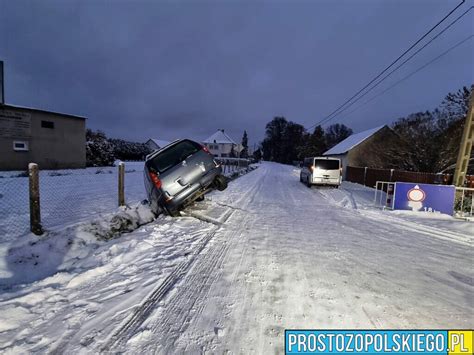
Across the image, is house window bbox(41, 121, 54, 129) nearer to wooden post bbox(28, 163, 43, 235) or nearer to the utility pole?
wooden post bbox(28, 163, 43, 235)

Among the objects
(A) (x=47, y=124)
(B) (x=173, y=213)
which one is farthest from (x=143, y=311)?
(A) (x=47, y=124)

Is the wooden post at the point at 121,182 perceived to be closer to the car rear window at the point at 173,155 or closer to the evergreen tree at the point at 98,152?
the car rear window at the point at 173,155

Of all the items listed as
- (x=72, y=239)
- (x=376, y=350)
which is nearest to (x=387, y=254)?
(x=376, y=350)

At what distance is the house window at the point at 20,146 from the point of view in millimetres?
16391

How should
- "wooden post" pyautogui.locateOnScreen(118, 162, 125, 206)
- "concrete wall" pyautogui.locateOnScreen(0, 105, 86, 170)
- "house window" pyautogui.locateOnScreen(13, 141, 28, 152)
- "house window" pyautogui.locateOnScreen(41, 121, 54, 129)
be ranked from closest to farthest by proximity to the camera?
"wooden post" pyautogui.locateOnScreen(118, 162, 125, 206) < "concrete wall" pyautogui.locateOnScreen(0, 105, 86, 170) < "house window" pyautogui.locateOnScreen(13, 141, 28, 152) < "house window" pyautogui.locateOnScreen(41, 121, 54, 129)

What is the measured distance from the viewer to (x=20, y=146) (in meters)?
16.7

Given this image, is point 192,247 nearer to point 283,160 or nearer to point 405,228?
point 405,228

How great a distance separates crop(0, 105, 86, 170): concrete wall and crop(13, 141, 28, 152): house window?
6.1 inches

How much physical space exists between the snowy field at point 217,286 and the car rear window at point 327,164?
842 cm

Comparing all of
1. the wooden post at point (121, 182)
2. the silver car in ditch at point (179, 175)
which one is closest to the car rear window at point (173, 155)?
the silver car in ditch at point (179, 175)

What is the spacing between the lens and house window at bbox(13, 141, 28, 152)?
16391 mm

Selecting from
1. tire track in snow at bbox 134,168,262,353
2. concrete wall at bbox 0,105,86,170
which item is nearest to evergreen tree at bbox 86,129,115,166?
concrete wall at bbox 0,105,86,170

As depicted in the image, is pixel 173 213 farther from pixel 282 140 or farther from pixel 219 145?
pixel 282 140

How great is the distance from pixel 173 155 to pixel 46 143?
17.6 metres
